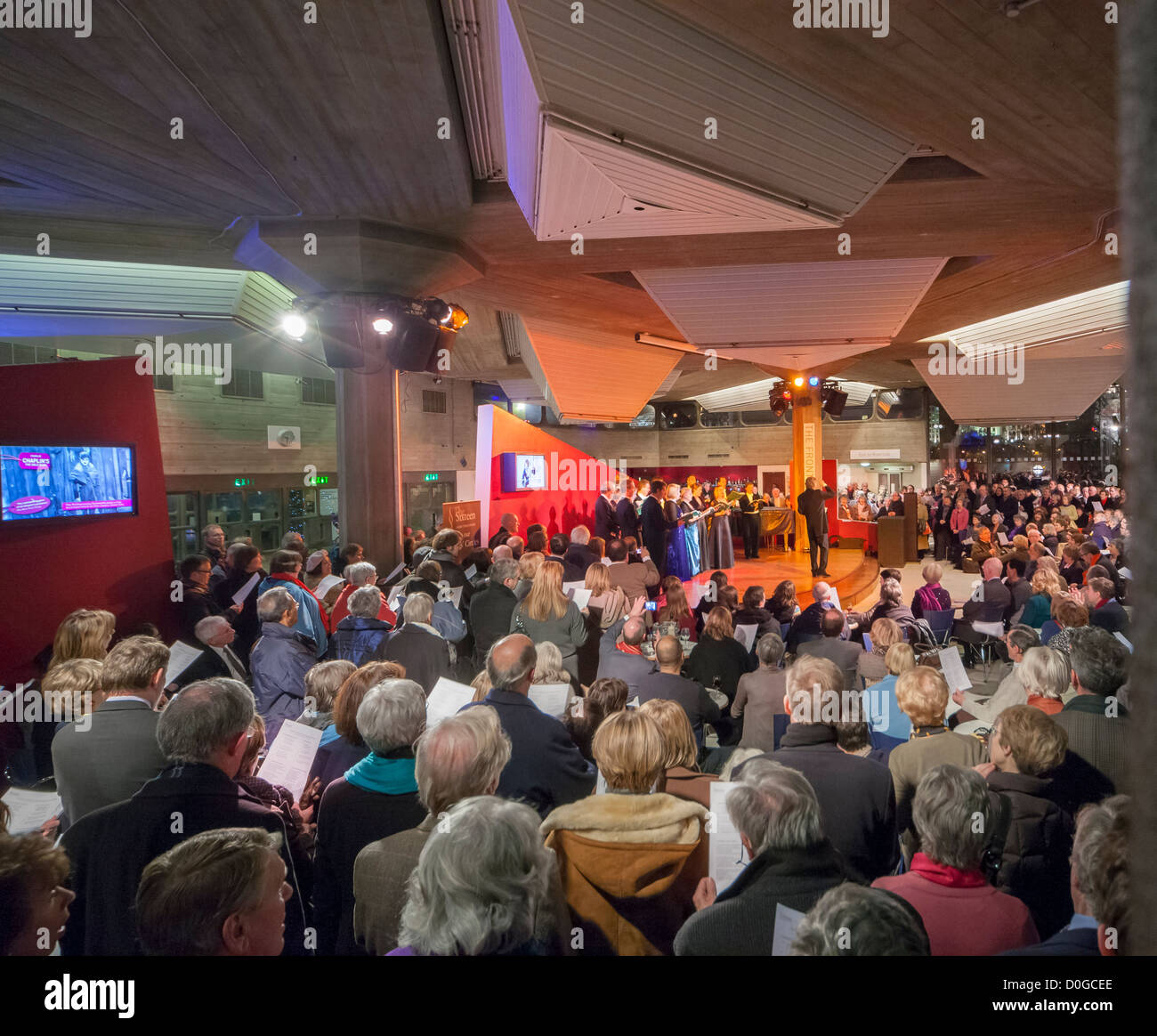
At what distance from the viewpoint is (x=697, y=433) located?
1006 inches

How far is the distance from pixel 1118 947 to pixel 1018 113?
15.3ft

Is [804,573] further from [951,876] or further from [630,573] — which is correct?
[951,876]

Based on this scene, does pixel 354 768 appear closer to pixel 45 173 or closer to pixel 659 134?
pixel 659 134

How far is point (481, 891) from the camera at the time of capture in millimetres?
1442

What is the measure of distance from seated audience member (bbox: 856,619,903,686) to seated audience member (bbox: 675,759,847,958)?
2389mm

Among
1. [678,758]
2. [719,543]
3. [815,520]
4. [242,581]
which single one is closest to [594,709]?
[678,758]

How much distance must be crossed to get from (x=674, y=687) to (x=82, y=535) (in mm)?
4713

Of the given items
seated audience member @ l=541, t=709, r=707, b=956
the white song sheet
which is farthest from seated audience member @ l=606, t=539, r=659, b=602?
seated audience member @ l=541, t=709, r=707, b=956

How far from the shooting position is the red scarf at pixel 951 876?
178cm

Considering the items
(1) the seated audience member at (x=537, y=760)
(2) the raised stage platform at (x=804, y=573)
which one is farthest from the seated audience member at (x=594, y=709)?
(2) the raised stage platform at (x=804, y=573)

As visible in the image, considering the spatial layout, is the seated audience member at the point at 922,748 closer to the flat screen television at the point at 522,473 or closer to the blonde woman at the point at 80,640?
the blonde woman at the point at 80,640

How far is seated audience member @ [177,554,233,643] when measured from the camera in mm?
5289

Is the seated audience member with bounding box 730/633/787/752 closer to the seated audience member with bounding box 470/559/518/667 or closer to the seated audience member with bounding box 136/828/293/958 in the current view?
the seated audience member with bounding box 470/559/518/667

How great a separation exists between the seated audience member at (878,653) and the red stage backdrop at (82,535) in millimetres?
5362
